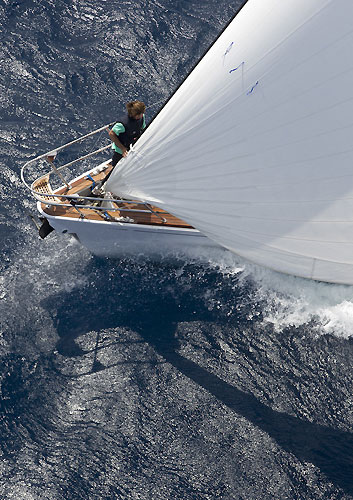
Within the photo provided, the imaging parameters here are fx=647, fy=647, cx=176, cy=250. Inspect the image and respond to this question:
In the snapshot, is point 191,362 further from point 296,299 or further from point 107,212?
point 107,212

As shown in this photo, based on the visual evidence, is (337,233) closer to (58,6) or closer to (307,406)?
(307,406)

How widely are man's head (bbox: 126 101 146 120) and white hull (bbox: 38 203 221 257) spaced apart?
8.94ft

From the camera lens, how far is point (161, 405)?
14.6 m

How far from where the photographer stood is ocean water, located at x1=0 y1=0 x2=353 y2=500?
1359cm

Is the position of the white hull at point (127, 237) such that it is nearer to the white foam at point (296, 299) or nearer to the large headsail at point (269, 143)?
the white foam at point (296, 299)

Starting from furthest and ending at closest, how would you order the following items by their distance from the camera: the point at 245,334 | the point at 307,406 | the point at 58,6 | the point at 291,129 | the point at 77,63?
the point at 58,6, the point at 77,63, the point at 245,334, the point at 307,406, the point at 291,129

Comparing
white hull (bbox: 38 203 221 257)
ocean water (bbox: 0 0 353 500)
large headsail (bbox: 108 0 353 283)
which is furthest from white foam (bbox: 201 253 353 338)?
large headsail (bbox: 108 0 353 283)

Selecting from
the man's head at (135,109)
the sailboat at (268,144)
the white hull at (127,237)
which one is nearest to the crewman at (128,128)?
the man's head at (135,109)

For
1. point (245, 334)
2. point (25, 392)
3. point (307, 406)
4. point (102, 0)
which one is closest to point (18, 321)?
point (25, 392)

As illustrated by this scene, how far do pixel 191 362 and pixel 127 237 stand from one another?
368 centimetres

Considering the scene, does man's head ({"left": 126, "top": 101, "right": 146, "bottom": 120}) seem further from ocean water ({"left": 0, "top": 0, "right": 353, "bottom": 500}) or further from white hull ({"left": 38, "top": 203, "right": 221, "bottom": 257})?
ocean water ({"left": 0, "top": 0, "right": 353, "bottom": 500})

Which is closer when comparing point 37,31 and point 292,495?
point 292,495

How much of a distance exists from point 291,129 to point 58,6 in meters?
14.0

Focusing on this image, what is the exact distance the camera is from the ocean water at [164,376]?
535 inches
